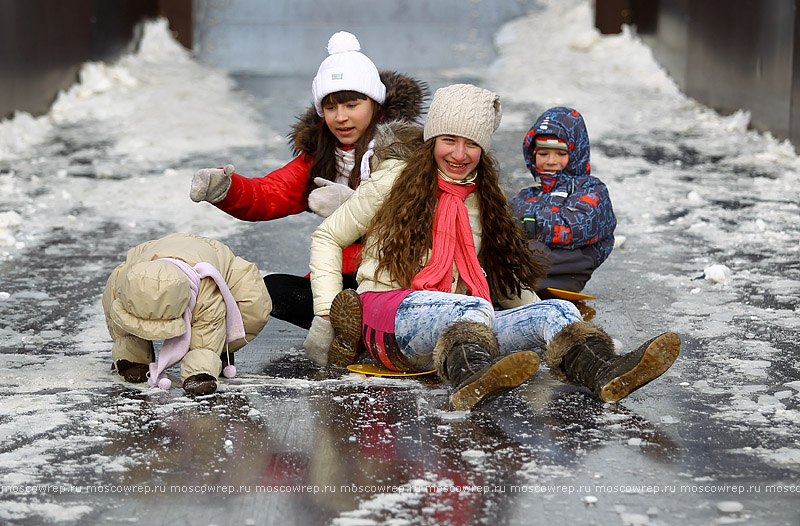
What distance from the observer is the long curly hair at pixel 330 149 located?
174 inches

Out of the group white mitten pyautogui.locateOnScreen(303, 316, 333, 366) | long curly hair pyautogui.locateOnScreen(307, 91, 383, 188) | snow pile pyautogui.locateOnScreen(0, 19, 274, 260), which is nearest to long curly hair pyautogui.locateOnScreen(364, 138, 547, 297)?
white mitten pyautogui.locateOnScreen(303, 316, 333, 366)

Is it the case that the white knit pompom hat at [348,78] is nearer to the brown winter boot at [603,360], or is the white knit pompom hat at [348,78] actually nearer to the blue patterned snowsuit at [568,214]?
the blue patterned snowsuit at [568,214]

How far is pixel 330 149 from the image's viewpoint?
448cm

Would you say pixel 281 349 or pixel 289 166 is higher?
pixel 289 166

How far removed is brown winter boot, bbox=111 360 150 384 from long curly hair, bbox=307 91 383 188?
1.10 metres

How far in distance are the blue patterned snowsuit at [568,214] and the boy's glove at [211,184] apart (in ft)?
4.40

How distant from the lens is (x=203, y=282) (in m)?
3.78

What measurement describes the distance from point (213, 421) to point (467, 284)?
1.07m

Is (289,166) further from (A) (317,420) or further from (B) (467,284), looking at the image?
(A) (317,420)

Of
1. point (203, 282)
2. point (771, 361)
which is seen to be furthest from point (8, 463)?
point (771, 361)

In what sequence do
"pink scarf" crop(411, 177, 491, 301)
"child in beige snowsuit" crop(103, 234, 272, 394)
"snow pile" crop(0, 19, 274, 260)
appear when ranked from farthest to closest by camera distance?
"snow pile" crop(0, 19, 274, 260), "pink scarf" crop(411, 177, 491, 301), "child in beige snowsuit" crop(103, 234, 272, 394)

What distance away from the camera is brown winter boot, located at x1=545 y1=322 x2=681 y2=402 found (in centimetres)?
339

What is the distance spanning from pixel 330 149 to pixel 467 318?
1.12 meters

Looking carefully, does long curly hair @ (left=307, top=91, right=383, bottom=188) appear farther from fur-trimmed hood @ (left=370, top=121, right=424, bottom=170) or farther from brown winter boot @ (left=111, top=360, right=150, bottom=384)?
brown winter boot @ (left=111, top=360, right=150, bottom=384)
